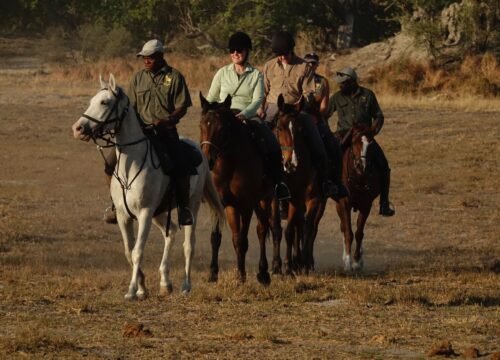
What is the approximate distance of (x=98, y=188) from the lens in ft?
78.7

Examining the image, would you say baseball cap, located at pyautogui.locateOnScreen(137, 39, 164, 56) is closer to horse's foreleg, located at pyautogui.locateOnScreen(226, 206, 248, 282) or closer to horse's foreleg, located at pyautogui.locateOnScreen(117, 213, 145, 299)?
horse's foreleg, located at pyautogui.locateOnScreen(117, 213, 145, 299)

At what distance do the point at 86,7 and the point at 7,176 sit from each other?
39.0 m

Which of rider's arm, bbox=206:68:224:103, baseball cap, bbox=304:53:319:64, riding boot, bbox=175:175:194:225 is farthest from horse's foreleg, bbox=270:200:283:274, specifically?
riding boot, bbox=175:175:194:225

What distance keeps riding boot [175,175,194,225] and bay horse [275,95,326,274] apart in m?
2.14

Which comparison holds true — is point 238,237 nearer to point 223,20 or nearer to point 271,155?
point 271,155

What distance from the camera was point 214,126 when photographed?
13.7 metres

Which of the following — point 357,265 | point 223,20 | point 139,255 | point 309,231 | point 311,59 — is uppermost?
point 223,20

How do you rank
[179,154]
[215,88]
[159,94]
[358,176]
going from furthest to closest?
[358,176]
[215,88]
[159,94]
[179,154]

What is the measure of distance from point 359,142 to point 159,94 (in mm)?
4488

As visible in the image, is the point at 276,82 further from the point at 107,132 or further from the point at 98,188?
the point at 98,188

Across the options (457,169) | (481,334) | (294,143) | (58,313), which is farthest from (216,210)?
(457,169)

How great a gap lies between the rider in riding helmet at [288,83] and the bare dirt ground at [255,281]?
4.37 ft

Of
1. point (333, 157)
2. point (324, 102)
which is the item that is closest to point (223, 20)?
point (324, 102)

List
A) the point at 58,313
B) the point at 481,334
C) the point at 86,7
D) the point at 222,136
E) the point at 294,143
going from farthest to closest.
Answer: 1. the point at 86,7
2. the point at 294,143
3. the point at 222,136
4. the point at 58,313
5. the point at 481,334
